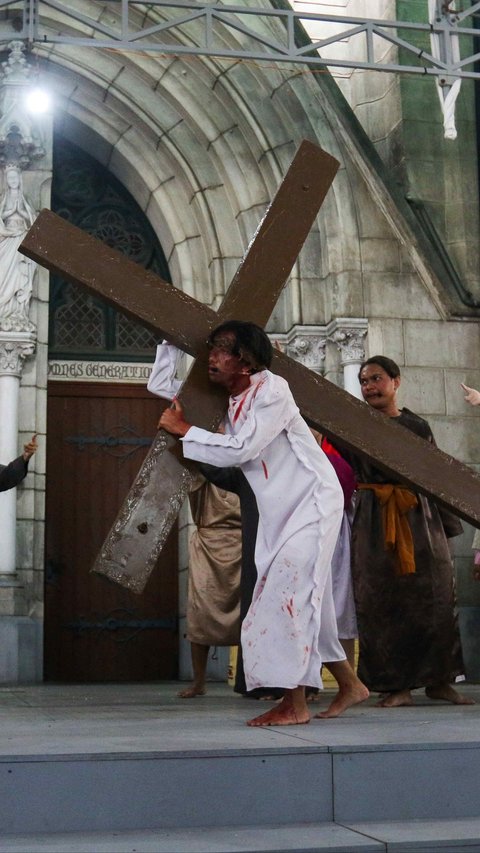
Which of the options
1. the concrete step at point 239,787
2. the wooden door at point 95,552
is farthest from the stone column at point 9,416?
the concrete step at point 239,787

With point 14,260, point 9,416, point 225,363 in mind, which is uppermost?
point 14,260

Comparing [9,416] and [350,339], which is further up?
A: [350,339]

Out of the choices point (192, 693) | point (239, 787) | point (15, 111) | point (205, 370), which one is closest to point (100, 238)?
point (15, 111)

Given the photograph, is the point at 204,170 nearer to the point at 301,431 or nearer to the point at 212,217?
the point at 212,217

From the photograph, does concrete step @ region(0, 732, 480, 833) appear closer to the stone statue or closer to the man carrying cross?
the man carrying cross

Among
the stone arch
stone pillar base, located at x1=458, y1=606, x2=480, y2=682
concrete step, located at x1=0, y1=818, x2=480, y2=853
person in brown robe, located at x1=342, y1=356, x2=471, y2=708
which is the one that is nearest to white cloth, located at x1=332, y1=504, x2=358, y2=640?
person in brown robe, located at x1=342, y1=356, x2=471, y2=708

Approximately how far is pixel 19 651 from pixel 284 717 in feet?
18.1

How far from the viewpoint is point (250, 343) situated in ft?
16.3

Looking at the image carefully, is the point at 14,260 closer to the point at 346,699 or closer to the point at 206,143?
the point at 206,143

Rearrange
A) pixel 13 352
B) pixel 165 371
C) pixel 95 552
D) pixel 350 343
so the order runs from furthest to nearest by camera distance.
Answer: pixel 95 552 < pixel 350 343 < pixel 13 352 < pixel 165 371

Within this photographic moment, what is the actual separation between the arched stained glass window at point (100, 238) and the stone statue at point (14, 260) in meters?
0.63

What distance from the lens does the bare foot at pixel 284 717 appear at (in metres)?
4.83

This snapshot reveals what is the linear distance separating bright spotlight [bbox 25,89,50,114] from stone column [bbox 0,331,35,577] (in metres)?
1.98

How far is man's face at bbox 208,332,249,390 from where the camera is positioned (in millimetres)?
5027
